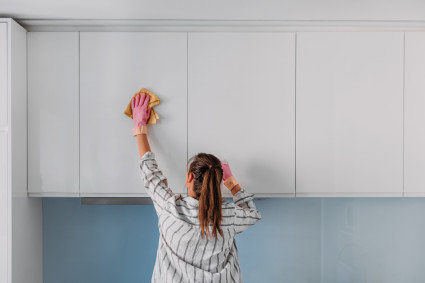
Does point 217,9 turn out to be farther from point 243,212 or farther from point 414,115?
point 414,115

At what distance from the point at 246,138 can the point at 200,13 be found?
0.51 meters

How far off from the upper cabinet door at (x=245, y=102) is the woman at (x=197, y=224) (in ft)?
0.57

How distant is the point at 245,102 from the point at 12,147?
90 centimetres

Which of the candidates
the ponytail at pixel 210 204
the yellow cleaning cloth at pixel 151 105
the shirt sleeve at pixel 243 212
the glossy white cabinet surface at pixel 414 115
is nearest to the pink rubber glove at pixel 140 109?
the yellow cleaning cloth at pixel 151 105

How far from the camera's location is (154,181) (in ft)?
4.21

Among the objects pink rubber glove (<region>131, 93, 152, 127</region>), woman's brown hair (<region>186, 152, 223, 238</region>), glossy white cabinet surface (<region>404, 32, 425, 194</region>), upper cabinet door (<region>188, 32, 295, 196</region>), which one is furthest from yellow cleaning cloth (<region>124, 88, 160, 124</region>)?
glossy white cabinet surface (<region>404, 32, 425, 194</region>)

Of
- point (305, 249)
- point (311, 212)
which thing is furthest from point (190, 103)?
point (305, 249)

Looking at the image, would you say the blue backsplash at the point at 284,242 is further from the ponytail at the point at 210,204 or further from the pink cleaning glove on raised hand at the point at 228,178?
the ponytail at the point at 210,204

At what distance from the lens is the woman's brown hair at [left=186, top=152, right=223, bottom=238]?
1.17 m

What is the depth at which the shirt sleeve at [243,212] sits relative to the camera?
129 centimetres

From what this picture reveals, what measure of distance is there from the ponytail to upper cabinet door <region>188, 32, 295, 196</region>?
22cm
